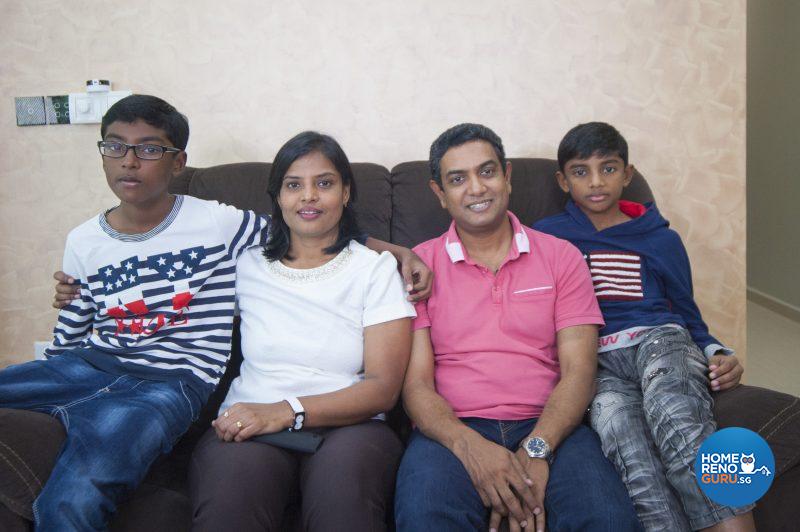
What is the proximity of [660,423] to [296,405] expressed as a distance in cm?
79

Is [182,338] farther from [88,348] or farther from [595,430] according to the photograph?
[595,430]

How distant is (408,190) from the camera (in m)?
1.81

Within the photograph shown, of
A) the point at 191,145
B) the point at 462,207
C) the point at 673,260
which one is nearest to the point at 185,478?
the point at 462,207

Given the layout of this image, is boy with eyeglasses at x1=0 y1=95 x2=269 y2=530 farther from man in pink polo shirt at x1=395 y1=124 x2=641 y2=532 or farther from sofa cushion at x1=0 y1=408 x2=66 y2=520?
man in pink polo shirt at x1=395 y1=124 x2=641 y2=532

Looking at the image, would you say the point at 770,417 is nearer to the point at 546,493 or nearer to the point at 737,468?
the point at 737,468

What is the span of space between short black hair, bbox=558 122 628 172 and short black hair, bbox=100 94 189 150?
1131mm

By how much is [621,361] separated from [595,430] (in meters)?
0.25

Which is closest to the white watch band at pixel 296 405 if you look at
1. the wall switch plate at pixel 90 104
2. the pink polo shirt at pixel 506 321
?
the pink polo shirt at pixel 506 321

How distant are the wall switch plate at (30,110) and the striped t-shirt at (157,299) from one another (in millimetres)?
967

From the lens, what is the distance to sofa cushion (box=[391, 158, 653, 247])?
176 cm

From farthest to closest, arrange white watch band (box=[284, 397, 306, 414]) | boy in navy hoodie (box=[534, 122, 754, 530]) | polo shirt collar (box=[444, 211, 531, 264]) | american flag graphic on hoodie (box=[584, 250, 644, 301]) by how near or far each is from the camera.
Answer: american flag graphic on hoodie (box=[584, 250, 644, 301]), polo shirt collar (box=[444, 211, 531, 264]), white watch band (box=[284, 397, 306, 414]), boy in navy hoodie (box=[534, 122, 754, 530])

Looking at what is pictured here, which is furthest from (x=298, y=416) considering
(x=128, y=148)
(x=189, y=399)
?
(x=128, y=148)

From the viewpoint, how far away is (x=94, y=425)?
3.89 ft

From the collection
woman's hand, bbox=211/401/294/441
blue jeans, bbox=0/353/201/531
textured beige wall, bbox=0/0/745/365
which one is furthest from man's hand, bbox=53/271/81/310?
textured beige wall, bbox=0/0/745/365
